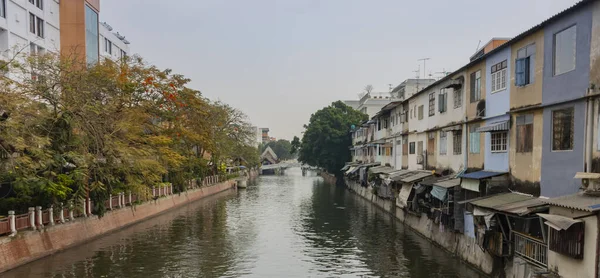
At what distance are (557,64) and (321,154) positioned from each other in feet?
167

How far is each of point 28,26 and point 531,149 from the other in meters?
33.3

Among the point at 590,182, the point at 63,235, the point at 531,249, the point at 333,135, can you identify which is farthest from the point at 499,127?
the point at 333,135

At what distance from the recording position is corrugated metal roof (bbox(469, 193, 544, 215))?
36.8 feet

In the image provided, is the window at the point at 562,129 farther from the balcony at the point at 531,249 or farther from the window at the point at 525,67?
the balcony at the point at 531,249

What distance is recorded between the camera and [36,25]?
30.4 metres

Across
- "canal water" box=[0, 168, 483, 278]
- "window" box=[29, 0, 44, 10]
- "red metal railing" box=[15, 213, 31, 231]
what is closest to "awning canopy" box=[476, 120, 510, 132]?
"canal water" box=[0, 168, 483, 278]

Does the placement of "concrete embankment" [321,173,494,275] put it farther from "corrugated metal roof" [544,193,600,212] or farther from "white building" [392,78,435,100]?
"white building" [392,78,435,100]

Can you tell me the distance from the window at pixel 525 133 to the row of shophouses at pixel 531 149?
0.03 meters

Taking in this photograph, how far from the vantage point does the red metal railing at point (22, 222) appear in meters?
15.7

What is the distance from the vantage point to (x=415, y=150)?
1067 inches

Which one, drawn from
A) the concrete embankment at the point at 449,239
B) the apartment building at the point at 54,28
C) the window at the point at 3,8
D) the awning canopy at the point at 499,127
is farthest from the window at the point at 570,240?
the window at the point at 3,8

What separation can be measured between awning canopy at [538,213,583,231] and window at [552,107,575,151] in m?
2.24

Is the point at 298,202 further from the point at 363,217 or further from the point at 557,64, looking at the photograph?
the point at 557,64

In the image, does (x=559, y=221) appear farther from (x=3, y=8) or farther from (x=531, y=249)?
(x=3, y=8)
